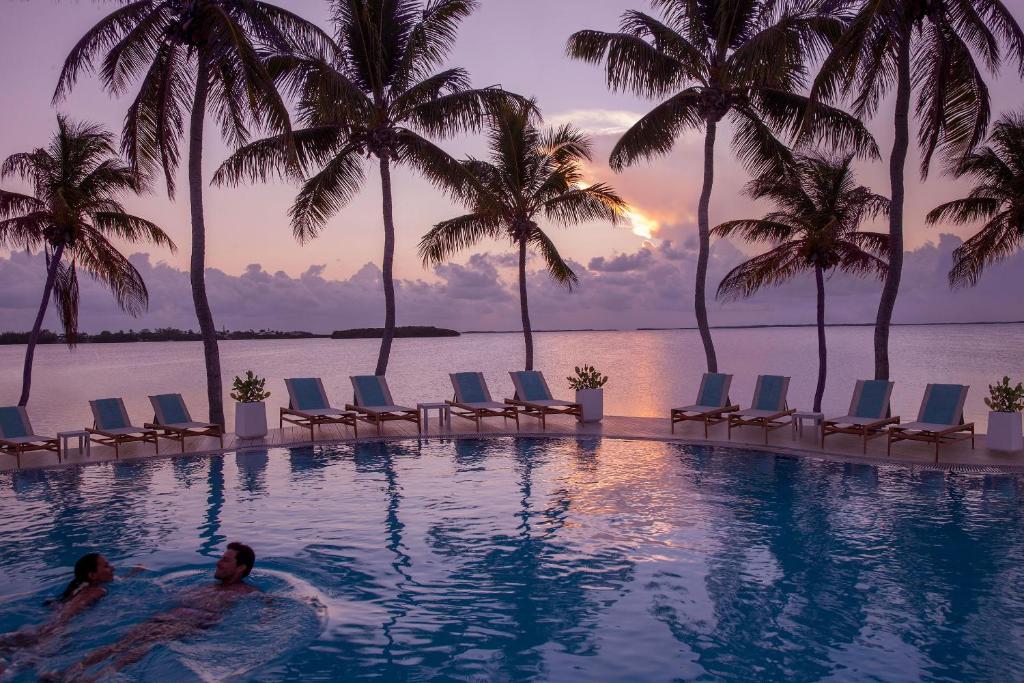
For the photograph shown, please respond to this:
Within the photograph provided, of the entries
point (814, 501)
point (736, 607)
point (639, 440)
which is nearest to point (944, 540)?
point (814, 501)

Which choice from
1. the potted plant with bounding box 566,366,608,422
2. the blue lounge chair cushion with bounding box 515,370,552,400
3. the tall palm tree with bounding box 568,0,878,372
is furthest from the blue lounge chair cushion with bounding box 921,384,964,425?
the blue lounge chair cushion with bounding box 515,370,552,400

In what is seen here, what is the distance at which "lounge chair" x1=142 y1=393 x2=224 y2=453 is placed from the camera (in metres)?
12.7

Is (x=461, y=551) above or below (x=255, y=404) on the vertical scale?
below

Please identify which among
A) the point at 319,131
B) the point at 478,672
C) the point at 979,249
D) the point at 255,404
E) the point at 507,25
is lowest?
the point at 478,672

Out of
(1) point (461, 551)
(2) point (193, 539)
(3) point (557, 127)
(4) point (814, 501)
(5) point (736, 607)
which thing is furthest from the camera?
(3) point (557, 127)

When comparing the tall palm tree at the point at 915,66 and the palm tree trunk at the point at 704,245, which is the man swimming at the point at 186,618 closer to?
the tall palm tree at the point at 915,66

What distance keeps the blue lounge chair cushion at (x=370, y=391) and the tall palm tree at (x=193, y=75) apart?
8.41 feet

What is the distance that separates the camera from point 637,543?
7.47 m

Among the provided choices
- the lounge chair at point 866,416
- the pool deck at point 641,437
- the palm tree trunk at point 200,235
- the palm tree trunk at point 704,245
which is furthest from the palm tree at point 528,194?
the lounge chair at point 866,416

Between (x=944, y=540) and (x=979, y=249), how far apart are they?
10886mm

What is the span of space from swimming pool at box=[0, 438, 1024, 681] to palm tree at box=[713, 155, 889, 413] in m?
8.56

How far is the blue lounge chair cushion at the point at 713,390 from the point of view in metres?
14.3

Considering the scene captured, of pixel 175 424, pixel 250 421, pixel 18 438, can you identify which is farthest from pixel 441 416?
pixel 18 438

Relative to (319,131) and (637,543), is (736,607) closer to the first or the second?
(637,543)
